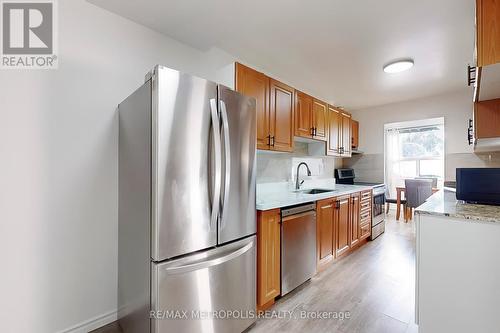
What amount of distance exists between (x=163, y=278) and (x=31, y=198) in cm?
109

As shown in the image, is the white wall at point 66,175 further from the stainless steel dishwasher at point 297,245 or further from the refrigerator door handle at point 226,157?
the stainless steel dishwasher at point 297,245

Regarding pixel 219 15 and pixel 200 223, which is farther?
pixel 219 15

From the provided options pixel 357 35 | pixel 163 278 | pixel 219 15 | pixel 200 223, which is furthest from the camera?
pixel 357 35

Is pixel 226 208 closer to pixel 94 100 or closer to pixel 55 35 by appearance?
pixel 94 100

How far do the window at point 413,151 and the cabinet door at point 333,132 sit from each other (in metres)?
1.90

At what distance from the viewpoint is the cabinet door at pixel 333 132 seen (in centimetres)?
362

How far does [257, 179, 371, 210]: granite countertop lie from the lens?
2101 mm

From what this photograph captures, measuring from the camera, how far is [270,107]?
2504 mm

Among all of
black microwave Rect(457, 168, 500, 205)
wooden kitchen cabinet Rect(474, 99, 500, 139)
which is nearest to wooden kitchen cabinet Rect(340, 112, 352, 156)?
wooden kitchen cabinet Rect(474, 99, 500, 139)

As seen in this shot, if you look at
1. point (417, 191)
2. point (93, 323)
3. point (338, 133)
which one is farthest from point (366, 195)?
point (93, 323)

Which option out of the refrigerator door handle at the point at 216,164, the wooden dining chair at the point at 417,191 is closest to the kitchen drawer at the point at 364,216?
the wooden dining chair at the point at 417,191

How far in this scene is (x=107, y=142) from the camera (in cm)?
189

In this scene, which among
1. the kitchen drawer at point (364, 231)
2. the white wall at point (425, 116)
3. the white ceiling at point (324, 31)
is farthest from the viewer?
the white wall at point (425, 116)

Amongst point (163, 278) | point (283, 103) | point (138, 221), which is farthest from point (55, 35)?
point (283, 103)
